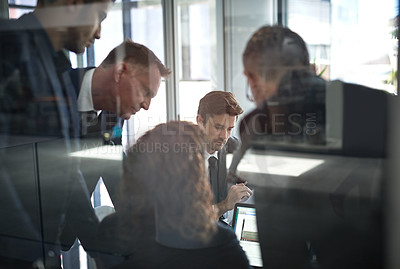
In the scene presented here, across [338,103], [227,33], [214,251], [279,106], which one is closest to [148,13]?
[227,33]

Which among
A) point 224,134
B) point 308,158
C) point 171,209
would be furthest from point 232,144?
point 171,209

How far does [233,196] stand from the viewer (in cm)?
154

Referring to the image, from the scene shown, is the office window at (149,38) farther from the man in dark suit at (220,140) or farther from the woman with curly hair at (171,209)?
the man in dark suit at (220,140)

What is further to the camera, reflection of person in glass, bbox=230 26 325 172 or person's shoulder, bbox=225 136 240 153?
person's shoulder, bbox=225 136 240 153

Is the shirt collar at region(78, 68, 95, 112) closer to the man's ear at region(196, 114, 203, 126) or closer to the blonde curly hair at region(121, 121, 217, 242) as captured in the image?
the blonde curly hair at region(121, 121, 217, 242)

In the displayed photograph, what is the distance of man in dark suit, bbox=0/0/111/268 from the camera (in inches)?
72.2

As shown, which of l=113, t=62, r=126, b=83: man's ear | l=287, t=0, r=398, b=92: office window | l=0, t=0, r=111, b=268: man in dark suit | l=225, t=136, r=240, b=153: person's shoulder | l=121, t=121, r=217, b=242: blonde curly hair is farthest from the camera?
l=0, t=0, r=111, b=268: man in dark suit

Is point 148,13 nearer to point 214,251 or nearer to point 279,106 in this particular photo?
point 279,106

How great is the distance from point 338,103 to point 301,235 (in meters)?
0.44

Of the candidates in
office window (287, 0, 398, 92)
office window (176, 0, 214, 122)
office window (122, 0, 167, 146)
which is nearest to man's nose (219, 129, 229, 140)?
office window (176, 0, 214, 122)

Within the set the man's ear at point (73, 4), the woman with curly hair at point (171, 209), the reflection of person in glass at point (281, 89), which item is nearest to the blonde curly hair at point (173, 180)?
the woman with curly hair at point (171, 209)

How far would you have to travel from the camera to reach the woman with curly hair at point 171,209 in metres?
1.58

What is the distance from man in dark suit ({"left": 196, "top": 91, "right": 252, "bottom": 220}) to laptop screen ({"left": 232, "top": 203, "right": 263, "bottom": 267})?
4cm

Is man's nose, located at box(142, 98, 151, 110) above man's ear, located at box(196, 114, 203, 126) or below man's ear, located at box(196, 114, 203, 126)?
above
